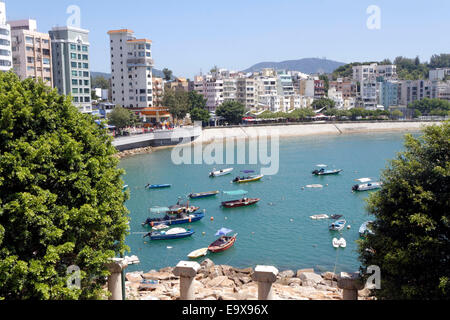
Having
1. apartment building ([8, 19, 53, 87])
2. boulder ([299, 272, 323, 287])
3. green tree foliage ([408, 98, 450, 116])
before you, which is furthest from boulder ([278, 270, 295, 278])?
green tree foliage ([408, 98, 450, 116])

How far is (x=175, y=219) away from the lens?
27438 mm

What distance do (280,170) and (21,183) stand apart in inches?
1492

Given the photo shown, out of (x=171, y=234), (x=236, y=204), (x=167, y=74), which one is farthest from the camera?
(x=167, y=74)

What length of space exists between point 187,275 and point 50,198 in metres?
3.16

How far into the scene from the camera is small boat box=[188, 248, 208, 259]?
22.0m

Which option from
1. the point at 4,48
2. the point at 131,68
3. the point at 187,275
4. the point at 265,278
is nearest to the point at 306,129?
→ the point at 131,68

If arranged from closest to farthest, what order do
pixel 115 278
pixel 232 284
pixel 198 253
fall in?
pixel 115 278
pixel 232 284
pixel 198 253

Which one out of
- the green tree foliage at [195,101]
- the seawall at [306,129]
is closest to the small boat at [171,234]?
the seawall at [306,129]

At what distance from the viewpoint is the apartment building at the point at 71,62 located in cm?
5478

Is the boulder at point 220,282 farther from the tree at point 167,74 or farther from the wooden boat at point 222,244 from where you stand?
the tree at point 167,74

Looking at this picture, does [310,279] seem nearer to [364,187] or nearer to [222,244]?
[222,244]

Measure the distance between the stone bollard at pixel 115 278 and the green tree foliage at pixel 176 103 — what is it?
65.5m

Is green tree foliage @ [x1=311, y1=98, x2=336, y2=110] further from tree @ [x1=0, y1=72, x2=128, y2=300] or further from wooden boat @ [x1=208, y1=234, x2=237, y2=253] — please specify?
tree @ [x1=0, y1=72, x2=128, y2=300]

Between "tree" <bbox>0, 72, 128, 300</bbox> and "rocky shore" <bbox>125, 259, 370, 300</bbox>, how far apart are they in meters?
3.24
